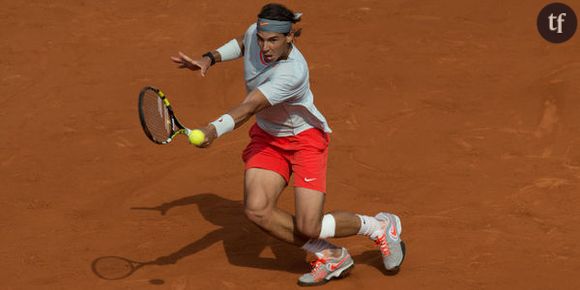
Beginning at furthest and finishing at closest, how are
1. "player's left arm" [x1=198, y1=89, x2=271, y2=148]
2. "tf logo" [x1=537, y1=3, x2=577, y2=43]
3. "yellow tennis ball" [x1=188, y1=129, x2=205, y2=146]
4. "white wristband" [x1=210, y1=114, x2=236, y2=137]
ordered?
1. "tf logo" [x1=537, y1=3, x2=577, y2=43]
2. "white wristband" [x1=210, y1=114, x2=236, y2=137]
3. "player's left arm" [x1=198, y1=89, x2=271, y2=148]
4. "yellow tennis ball" [x1=188, y1=129, x2=205, y2=146]

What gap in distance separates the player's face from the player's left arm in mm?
345

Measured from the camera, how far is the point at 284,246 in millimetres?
9148

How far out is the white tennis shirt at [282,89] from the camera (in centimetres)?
787

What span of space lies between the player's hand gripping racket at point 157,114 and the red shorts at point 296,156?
0.91 metres

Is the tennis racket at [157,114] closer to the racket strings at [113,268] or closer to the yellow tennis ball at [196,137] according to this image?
the yellow tennis ball at [196,137]

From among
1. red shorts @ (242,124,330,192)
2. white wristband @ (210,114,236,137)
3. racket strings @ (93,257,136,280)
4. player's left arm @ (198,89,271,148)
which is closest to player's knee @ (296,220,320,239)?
red shorts @ (242,124,330,192)

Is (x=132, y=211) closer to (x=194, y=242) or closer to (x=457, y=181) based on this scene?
(x=194, y=242)

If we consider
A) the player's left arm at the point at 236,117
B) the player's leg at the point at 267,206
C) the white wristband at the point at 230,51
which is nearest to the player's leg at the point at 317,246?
the player's leg at the point at 267,206

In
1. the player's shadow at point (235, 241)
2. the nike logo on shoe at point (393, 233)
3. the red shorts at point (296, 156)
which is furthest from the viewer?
the player's shadow at point (235, 241)

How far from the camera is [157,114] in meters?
7.99

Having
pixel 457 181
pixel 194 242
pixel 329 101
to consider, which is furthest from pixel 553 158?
pixel 194 242

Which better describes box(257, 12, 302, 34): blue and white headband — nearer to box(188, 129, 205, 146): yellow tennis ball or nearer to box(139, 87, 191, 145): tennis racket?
box(139, 87, 191, 145): tennis racket

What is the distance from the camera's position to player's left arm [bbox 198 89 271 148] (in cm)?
730

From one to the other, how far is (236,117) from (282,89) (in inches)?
20.0
